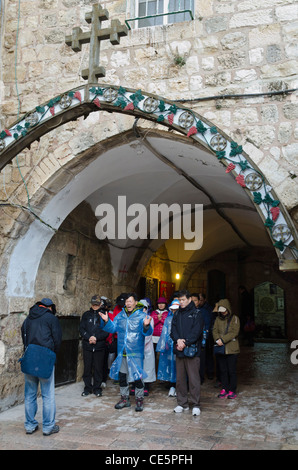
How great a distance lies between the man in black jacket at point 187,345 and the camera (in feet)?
15.4

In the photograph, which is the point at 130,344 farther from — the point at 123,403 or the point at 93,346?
the point at 93,346

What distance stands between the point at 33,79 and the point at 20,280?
2.58 metres

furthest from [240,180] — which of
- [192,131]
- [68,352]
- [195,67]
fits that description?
[68,352]

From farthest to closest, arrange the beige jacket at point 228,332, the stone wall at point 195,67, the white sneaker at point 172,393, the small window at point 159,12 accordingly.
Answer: the white sneaker at point 172,393
the beige jacket at point 228,332
the small window at point 159,12
the stone wall at point 195,67

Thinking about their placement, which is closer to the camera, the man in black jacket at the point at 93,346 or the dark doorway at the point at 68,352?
the man in black jacket at the point at 93,346

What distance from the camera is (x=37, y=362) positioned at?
385cm

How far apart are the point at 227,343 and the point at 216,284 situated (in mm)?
8909

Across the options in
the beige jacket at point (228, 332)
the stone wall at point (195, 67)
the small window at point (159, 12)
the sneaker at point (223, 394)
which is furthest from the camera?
the sneaker at point (223, 394)

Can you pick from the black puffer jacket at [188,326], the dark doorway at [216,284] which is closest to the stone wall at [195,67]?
the black puffer jacket at [188,326]

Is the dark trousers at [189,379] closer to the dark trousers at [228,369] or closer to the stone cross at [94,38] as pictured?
the dark trousers at [228,369]

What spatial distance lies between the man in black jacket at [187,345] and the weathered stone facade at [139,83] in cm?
156

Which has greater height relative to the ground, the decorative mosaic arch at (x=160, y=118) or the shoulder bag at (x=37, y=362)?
the decorative mosaic arch at (x=160, y=118)

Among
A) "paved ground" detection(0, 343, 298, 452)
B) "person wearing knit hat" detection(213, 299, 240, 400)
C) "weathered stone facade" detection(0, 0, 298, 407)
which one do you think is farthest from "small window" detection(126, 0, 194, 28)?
"paved ground" detection(0, 343, 298, 452)

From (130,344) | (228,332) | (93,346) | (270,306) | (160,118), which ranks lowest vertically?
(93,346)
